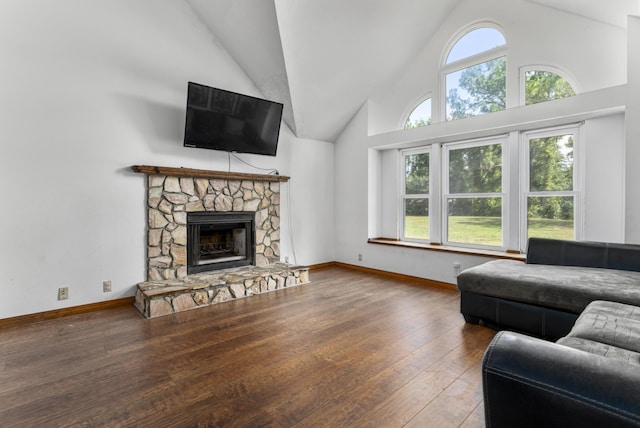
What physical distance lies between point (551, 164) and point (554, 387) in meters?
3.64

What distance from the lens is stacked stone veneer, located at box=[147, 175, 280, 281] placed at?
3.71 meters

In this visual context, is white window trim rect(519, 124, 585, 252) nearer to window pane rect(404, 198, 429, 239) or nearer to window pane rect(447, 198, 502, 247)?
window pane rect(447, 198, 502, 247)

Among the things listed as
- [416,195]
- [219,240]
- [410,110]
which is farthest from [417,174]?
[219,240]

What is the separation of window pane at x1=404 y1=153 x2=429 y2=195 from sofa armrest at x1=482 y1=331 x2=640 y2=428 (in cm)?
403

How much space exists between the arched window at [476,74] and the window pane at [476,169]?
494 millimetres

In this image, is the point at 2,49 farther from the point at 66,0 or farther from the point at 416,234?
the point at 416,234

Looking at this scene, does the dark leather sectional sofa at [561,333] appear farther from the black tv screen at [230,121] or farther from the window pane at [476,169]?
the black tv screen at [230,121]

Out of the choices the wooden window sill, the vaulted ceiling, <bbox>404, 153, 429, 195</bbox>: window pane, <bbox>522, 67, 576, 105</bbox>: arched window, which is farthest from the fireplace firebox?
<bbox>522, 67, 576, 105</bbox>: arched window

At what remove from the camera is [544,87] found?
369 cm

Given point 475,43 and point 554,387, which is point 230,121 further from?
point 554,387

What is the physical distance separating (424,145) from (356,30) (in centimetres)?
188

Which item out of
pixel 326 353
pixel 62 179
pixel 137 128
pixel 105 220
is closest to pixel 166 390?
pixel 326 353

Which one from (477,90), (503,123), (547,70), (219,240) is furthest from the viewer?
(219,240)

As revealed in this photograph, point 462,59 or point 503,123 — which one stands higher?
point 462,59
